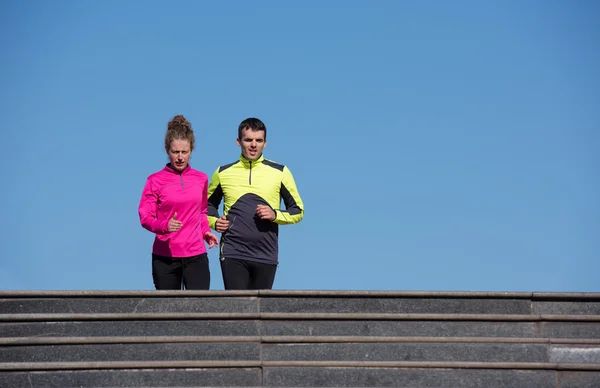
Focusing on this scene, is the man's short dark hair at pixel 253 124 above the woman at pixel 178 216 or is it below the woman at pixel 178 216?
above

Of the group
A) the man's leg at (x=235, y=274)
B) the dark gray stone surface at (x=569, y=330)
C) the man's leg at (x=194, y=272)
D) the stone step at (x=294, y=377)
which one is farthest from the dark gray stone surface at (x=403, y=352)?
the man's leg at (x=194, y=272)

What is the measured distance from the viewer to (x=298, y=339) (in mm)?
9594

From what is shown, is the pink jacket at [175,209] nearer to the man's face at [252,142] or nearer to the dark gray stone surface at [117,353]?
the man's face at [252,142]

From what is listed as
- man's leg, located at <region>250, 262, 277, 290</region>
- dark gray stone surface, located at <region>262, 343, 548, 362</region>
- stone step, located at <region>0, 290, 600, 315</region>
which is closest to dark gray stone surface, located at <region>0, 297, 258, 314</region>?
stone step, located at <region>0, 290, 600, 315</region>

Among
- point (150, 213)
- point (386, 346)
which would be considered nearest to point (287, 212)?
point (150, 213)

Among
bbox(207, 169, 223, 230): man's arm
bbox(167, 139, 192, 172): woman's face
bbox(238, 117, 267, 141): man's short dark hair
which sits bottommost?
bbox(207, 169, 223, 230): man's arm

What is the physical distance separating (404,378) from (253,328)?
1.34 metres

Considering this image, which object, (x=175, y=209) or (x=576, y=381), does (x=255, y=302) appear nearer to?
(x=175, y=209)

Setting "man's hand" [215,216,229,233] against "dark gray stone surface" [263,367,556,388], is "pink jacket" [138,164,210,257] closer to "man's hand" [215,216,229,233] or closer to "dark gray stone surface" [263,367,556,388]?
"man's hand" [215,216,229,233]

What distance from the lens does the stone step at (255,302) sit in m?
9.81

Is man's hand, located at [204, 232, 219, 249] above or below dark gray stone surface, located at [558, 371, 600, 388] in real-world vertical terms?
above

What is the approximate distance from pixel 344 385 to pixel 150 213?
2714 mm

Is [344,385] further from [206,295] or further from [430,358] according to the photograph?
[206,295]

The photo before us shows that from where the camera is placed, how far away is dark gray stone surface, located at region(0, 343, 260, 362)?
375 inches
